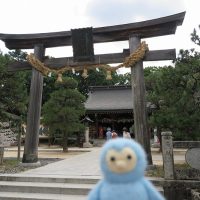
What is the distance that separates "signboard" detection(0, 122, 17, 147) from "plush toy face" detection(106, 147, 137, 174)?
1048 centimetres

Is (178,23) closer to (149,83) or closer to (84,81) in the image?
(149,83)

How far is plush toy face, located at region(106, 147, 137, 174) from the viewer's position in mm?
3001

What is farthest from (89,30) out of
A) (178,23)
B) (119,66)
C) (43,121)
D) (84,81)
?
(84,81)

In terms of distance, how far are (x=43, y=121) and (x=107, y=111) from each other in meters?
9.97

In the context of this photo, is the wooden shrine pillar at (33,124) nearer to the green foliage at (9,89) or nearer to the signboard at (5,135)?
the green foliage at (9,89)

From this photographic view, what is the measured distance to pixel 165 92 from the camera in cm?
955

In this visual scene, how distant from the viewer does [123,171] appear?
3.01 metres

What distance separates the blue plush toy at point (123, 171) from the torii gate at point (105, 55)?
7.01 meters

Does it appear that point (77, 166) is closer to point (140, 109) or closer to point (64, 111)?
point (140, 109)

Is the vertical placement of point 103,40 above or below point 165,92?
above

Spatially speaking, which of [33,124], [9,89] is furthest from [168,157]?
[9,89]

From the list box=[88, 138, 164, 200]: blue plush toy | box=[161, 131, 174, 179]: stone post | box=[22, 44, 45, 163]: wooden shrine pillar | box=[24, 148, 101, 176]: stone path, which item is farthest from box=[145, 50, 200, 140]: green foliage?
box=[88, 138, 164, 200]: blue plush toy

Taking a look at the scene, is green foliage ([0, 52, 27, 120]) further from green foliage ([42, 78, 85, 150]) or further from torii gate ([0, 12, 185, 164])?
green foliage ([42, 78, 85, 150])

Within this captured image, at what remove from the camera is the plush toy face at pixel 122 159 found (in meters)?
3.00
